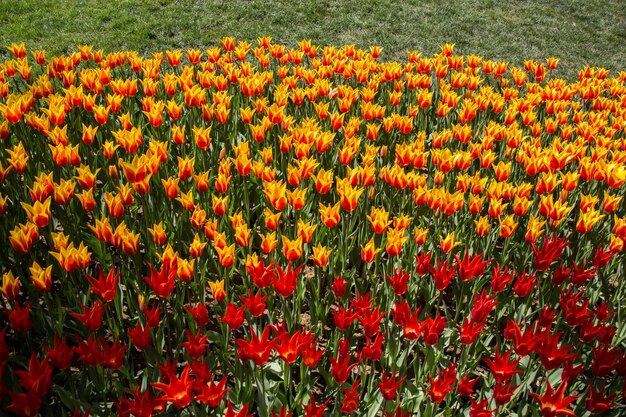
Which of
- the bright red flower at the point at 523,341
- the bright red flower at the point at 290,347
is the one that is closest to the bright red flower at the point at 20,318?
the bright red flower at the point at 290,347

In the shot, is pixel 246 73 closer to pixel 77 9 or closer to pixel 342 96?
pixel 342 96

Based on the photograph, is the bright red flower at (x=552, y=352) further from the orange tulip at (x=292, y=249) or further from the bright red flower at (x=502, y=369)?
the orange tulip at (x=292, y=249)

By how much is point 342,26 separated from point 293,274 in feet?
29.0

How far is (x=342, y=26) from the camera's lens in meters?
10.1

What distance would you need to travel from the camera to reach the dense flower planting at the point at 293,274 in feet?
6.61

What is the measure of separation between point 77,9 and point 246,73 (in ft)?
19.5

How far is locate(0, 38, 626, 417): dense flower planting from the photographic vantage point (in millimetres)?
2014

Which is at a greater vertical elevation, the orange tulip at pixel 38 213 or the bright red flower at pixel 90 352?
the orange tulip at pixel 38 213

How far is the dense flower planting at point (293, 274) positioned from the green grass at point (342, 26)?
4.13 metres

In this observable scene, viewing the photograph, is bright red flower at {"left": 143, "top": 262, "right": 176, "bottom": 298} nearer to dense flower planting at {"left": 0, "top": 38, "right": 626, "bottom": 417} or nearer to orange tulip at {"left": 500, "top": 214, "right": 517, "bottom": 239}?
dense flower planting at {"left": 0, "top": 38, "right": 626, "bottom": 417}

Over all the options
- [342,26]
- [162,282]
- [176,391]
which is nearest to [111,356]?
[176,391]

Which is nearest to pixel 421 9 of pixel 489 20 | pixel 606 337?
pixel 489 20

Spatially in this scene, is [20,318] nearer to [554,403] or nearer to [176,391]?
[176,391]

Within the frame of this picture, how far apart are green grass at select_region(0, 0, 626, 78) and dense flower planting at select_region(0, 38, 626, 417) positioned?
413 centimetres
